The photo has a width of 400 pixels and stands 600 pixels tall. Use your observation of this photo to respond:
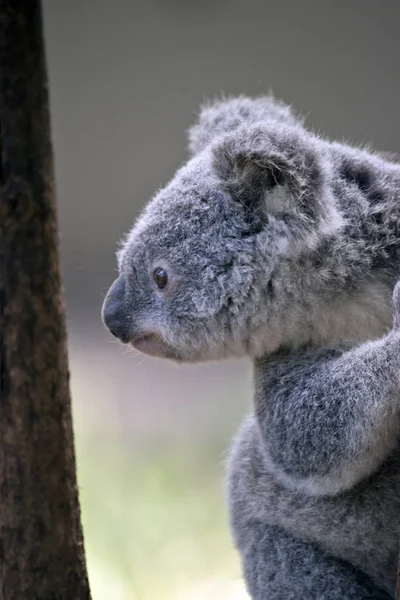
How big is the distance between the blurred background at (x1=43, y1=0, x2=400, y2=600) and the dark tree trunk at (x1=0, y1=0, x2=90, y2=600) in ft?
5.16

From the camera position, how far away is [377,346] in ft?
4.99

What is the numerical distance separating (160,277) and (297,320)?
0.31 metres

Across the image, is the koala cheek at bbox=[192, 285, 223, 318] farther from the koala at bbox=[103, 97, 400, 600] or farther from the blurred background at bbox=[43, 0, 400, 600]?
the blurred background at bbox=[43, 0, 400, 600]

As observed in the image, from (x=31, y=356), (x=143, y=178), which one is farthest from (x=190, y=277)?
(x=143, y=178)

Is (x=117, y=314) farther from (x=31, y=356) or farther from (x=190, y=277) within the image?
(x=31, y=356)

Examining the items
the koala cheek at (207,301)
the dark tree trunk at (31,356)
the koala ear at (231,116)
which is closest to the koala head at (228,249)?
the koala cheek at (207,301)

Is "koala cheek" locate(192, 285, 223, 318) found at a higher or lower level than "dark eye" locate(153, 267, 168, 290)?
lower

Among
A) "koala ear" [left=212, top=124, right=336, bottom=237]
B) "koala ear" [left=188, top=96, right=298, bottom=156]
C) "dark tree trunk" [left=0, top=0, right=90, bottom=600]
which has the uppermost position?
"koala ear" [left=188, top=96, right=298, bottom=156]

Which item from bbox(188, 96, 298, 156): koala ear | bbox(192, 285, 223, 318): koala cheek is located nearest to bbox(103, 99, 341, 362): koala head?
bbox(192, 285, 223, 318): koala cheek

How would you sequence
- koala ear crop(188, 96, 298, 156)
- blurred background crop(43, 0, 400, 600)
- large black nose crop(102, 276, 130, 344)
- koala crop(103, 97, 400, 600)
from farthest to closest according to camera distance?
blurred background crop(43, 0, 400, 600), koala ear crop(188, 96, 298, 156), large black nose crop(102, 276, 130, 344), koala crop(103, 97, 400, 600)

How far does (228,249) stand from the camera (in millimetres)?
1717

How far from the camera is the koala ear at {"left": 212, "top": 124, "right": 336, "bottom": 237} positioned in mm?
1576

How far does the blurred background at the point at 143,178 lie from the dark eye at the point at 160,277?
3.84 ft

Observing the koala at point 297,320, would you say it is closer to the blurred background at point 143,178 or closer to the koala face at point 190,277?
the koala face at point 190,277
